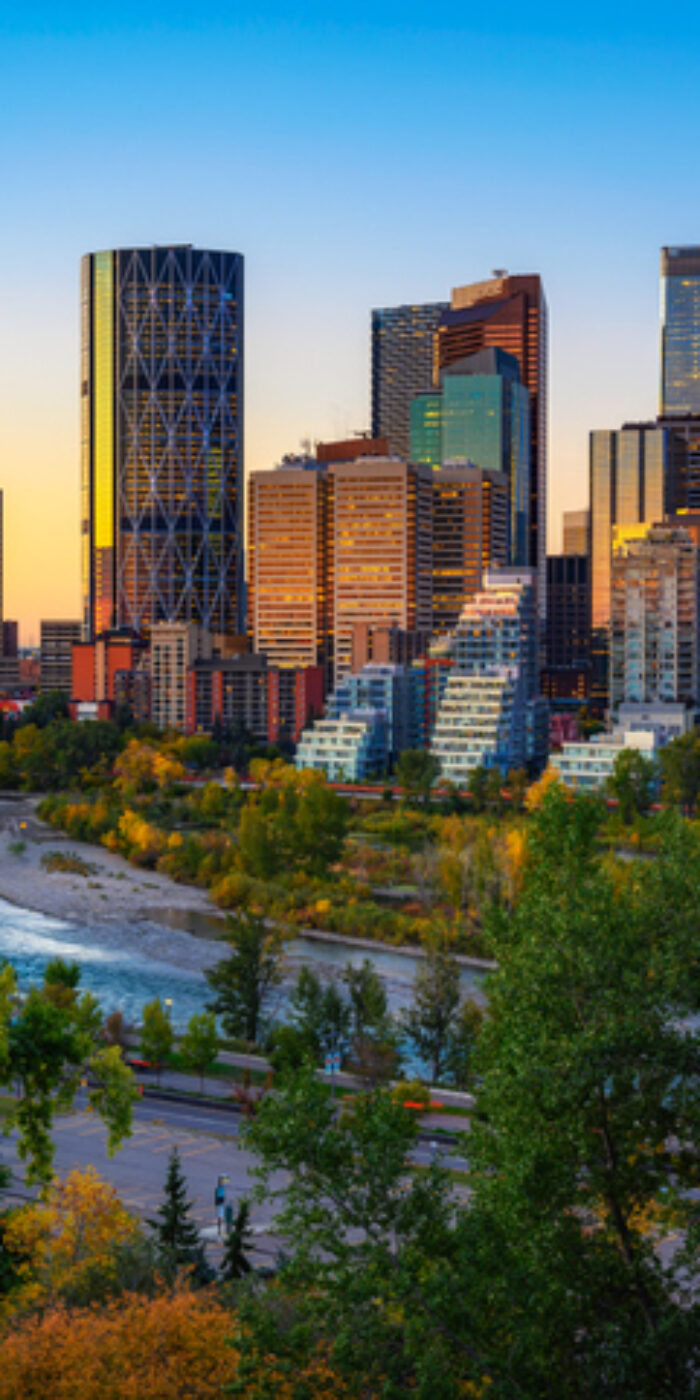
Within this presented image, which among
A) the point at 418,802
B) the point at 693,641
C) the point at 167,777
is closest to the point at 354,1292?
the point at 418,802

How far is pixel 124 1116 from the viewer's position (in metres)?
15.6

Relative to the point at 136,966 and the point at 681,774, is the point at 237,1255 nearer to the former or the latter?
the point at 136,966

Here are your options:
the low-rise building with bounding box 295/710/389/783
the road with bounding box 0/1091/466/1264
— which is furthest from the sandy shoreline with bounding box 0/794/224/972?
the low-rise building with bounding box 295/710/389/783

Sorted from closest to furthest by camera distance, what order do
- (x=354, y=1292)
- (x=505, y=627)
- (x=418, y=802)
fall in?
1. (x=354, y=1292)
2. (x=418, y=802)
3. (x=505, y=627)

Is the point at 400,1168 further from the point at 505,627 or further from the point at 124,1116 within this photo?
the point at 505,627

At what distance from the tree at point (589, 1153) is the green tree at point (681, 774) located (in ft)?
224

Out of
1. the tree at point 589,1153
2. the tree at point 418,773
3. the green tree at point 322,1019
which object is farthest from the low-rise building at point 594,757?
the tree at point 589,1153

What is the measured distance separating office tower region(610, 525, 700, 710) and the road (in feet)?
326

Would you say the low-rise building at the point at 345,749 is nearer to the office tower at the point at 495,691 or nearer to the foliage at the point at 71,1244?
the office tower at the point at 495,691

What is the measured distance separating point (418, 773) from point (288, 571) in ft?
251

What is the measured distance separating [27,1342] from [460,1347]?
424cm

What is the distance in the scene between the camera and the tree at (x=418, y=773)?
92938 millimetres

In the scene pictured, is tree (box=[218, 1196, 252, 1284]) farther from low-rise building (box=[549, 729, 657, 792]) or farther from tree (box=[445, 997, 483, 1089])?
low-rise building (box=[549, 729, 657, 792])

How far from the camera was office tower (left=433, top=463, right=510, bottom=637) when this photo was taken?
177 metres
